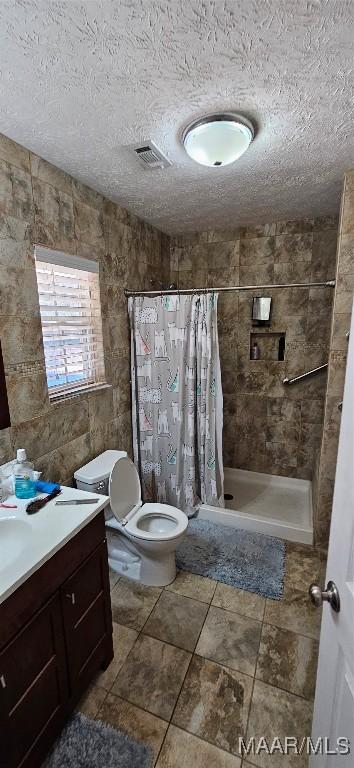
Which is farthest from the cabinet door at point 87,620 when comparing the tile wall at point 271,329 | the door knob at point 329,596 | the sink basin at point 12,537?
the tile wall at point 271,329

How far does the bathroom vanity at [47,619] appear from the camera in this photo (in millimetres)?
957

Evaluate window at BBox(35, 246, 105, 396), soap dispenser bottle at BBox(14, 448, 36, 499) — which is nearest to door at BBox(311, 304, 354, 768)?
soap dispenser bottle at BBox(14, 448, 36, 499)

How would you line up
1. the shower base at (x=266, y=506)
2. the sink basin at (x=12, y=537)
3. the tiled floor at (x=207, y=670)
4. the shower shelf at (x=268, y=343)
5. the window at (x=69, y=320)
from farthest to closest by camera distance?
the shower shelf at (x=268, y=343)
the shower base at (x=266, y=506)
the window at (x=69, y=320)
the tiled floor at (x=207, y=670)
the sink basin at (x=12, y=537)

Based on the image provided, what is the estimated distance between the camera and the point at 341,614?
77 cm

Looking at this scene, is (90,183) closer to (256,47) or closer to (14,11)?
(14,11)

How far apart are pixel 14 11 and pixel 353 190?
1.77m

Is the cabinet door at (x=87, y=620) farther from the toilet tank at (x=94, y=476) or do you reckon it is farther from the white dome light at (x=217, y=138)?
the white dome light at (x=217, y=138)

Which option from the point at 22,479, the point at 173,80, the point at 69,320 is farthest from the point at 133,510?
the point at 173,80

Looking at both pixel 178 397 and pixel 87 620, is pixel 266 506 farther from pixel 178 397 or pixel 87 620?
pixel 87 620

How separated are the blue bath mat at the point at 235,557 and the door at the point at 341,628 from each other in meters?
1.00

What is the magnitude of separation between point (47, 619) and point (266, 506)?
212 centimetres

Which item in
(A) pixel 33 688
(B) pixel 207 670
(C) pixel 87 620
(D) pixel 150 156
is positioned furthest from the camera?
(D) pixel 150 156

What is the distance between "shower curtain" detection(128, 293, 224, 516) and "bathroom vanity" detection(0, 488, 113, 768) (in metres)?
1.15

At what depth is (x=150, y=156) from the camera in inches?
62.4
